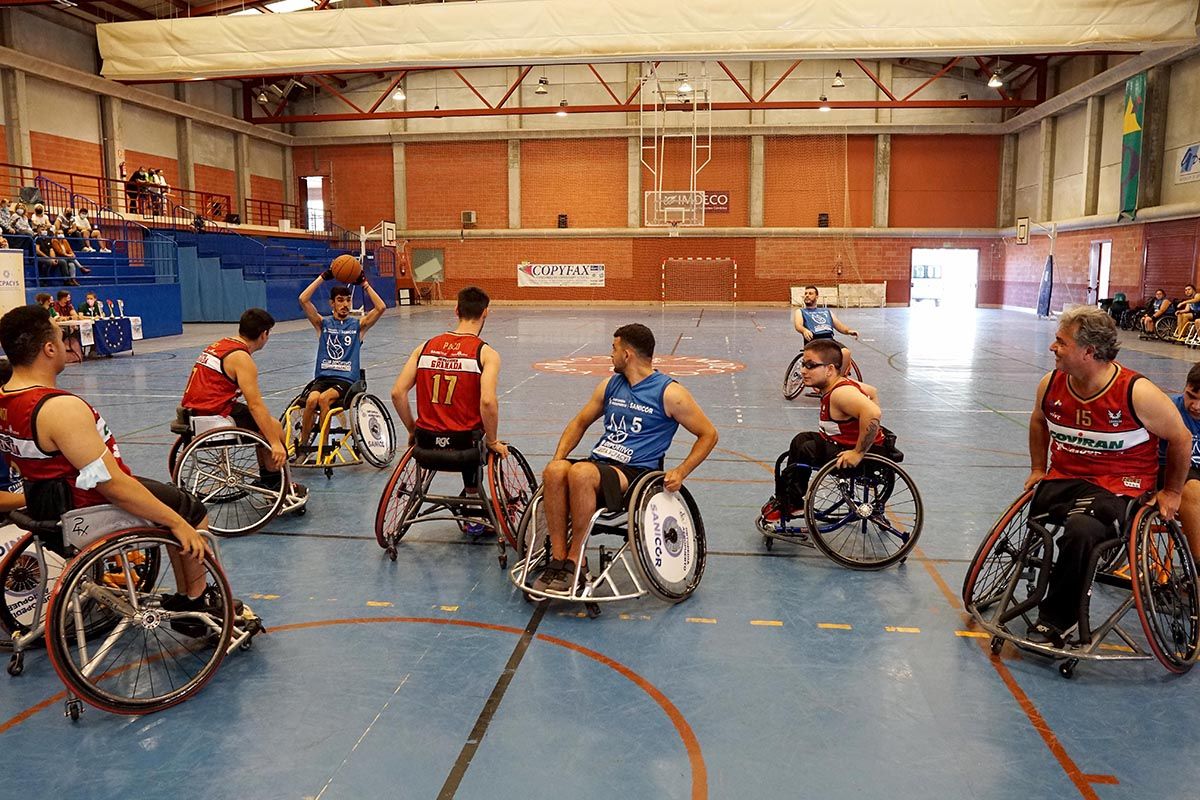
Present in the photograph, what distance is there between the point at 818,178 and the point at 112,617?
3306 centimetres

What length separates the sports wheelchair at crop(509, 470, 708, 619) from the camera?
14.2 ft

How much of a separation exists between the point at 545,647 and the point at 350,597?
1219 mm

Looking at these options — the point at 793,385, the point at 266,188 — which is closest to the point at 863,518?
the point at 793,385

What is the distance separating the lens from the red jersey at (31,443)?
10.8 ft

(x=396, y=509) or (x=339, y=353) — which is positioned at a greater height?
(x=339, y=353)

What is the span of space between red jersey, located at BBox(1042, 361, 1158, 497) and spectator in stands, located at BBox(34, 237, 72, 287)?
18806mm

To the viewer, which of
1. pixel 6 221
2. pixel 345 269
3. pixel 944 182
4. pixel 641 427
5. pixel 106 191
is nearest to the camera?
pixel 641 427

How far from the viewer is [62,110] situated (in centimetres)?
2509

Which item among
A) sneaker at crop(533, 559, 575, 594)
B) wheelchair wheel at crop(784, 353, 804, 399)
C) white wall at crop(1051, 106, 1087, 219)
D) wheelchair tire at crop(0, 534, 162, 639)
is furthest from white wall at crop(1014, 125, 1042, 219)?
wheelchair tire at crop(0, 534, 162, 639)

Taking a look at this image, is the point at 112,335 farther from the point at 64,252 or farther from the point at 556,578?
the point at 556,578

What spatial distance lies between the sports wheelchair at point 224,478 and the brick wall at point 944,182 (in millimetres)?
31784

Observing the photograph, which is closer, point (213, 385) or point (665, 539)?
point (665, 539)

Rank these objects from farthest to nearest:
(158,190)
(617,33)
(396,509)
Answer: (158,190)
(617,33)
(396,509)

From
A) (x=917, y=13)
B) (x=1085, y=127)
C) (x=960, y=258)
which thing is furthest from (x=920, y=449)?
(x=960, y=258)
